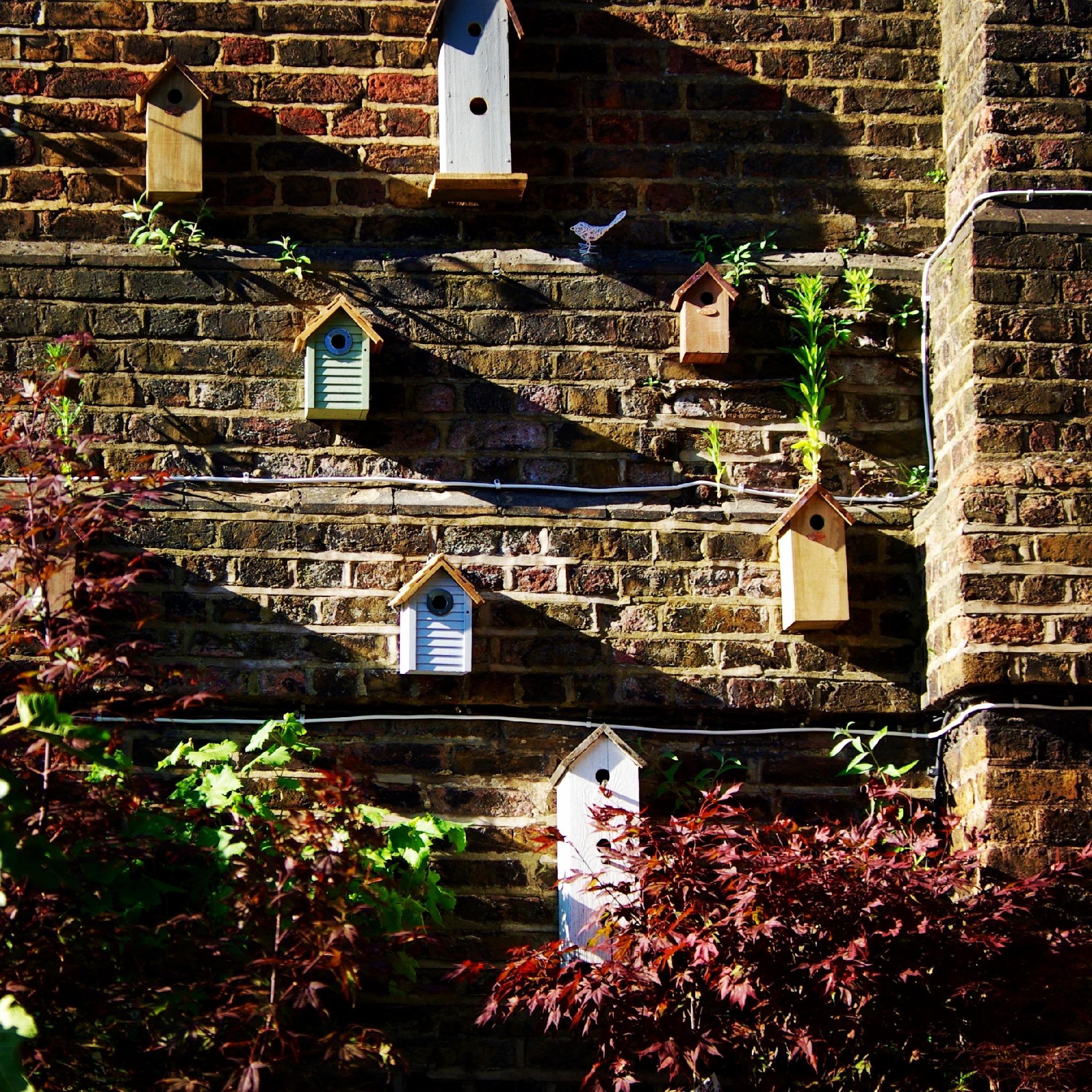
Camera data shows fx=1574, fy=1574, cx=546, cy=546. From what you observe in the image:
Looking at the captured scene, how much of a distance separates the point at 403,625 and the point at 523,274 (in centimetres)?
125

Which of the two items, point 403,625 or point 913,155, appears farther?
point 913,155

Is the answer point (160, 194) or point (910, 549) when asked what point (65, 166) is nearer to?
point (160, 194)

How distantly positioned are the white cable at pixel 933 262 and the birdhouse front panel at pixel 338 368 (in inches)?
70.8

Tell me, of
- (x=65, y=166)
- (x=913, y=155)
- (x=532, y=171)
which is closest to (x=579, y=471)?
(x=532, y=171)

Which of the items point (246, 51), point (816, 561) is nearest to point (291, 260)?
point (246, 51)

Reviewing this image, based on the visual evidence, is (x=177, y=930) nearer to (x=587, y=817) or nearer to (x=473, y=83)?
(x=587, y=817)

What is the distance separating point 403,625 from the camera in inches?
187

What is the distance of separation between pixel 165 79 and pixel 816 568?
260 centimetres

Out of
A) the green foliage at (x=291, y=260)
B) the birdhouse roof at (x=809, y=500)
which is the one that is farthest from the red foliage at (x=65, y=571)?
the birdhouse roof at (x=809, y=500)

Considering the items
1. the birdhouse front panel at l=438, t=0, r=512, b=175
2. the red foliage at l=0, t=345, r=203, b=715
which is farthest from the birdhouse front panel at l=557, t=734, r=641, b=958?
the birdhouse front panel at l=438, t=0, r=512, b=175

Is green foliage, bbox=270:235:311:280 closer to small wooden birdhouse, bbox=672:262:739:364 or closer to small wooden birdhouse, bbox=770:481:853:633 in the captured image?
small wooden birdhouse, bbox=672:262:739:364

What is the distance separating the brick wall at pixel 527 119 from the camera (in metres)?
5.18

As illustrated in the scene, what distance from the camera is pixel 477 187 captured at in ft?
16.6

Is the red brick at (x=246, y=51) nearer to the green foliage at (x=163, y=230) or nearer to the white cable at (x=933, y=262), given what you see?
the green foliage at (x=163, y=230)
